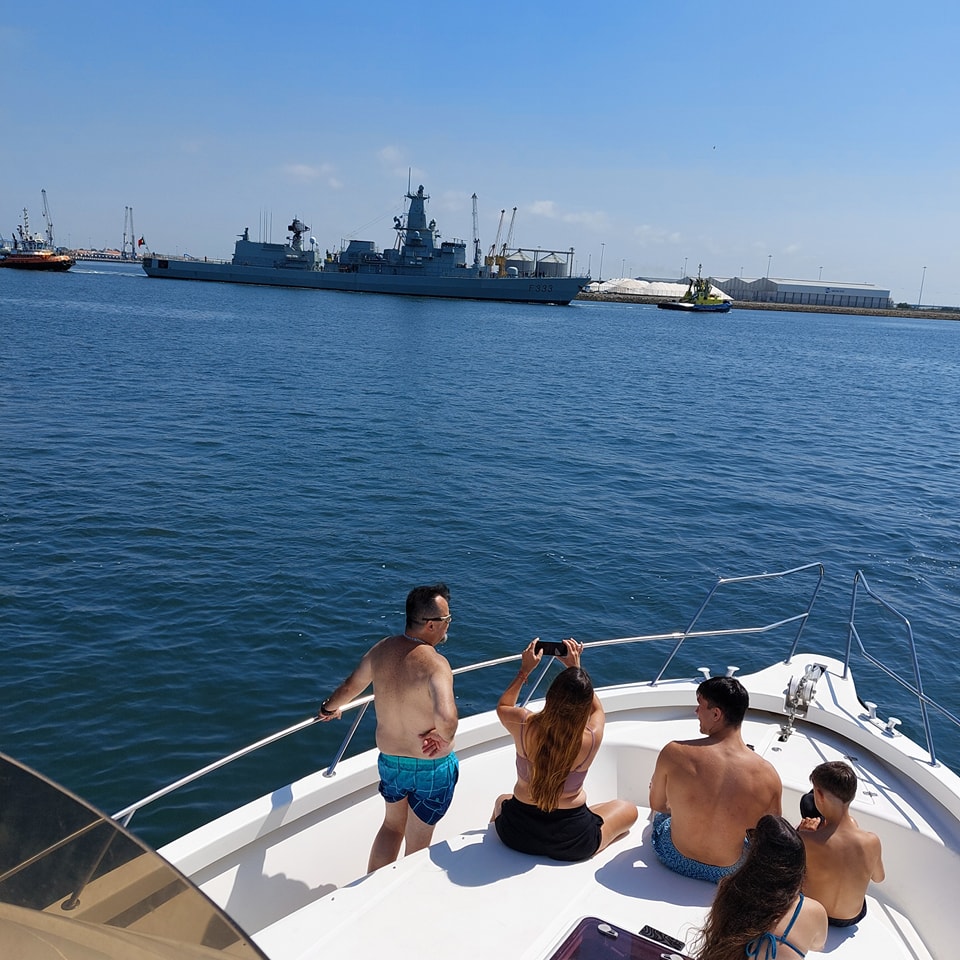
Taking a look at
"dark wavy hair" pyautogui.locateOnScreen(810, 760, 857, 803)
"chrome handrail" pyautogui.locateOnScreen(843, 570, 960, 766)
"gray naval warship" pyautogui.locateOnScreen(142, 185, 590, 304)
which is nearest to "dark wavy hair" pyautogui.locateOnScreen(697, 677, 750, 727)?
"dark wavy hair" pyautogui.locateOnScreen(810, 760, 857, 803)

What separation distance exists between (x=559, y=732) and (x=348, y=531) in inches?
420

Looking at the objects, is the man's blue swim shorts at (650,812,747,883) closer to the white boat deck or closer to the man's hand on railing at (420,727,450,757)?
the white boat deck

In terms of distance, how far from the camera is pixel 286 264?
4493 inches

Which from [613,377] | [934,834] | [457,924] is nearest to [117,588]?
[457,924]

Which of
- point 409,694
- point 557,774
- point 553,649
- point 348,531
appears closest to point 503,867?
point 557,774

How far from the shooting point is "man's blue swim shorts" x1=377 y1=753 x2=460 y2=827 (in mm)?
3906

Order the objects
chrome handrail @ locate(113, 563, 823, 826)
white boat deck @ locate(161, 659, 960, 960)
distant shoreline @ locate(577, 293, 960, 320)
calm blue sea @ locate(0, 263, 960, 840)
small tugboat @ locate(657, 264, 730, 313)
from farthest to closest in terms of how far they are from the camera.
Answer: distant shoreline @ locate(577, 293, 960, 320) < small tugboat @ locate(657, 264, 730, 313) < calm blue sea @ locate(0, 263, 960, 840) < chrome handrail @ locate(113, 563, 823, 826) < white boat deck @ locate(161, 659, 960, 960)

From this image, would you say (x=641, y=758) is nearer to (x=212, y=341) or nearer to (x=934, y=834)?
(x=934, y=834)

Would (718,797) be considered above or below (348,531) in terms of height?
above

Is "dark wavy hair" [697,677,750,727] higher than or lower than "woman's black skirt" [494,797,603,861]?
higher

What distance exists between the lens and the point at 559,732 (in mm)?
3566

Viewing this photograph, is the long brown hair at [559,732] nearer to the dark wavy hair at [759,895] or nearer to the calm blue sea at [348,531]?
the dark wavy hair at [759,895]

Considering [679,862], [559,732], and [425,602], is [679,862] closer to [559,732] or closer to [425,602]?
[559,732]

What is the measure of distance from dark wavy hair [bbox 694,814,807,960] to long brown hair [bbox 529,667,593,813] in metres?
1.09
